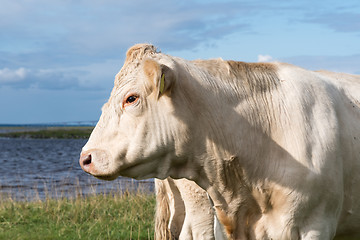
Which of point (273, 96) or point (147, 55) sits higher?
point (147, 55)

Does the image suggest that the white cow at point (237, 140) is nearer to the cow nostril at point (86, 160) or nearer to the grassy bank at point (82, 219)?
the cow nostril at point (86, 160)

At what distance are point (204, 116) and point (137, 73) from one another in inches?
26.1

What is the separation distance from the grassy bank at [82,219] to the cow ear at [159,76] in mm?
4528

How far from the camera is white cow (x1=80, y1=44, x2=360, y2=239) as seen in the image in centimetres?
398

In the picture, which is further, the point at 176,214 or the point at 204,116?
the point at 176,214

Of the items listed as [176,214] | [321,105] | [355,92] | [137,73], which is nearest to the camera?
[137,73]

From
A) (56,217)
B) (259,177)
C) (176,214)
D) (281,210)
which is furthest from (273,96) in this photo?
(56,217)

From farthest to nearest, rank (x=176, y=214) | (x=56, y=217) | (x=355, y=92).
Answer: (x=56, y=217) < (x=176, y=214) < (x=355, y=92)

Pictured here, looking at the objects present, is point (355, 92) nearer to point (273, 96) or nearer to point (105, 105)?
point (273, 96)

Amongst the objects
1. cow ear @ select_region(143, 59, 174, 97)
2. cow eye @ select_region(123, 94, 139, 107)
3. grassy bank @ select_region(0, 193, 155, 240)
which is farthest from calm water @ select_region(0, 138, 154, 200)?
cow ear @ select_region(143, 59, 174, 97)

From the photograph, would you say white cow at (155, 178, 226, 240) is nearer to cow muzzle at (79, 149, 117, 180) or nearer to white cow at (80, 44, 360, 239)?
white cow at (80, 44, 360, 239)

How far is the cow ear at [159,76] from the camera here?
3818mm

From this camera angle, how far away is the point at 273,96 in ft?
14.7

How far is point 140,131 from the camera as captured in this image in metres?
3.94
